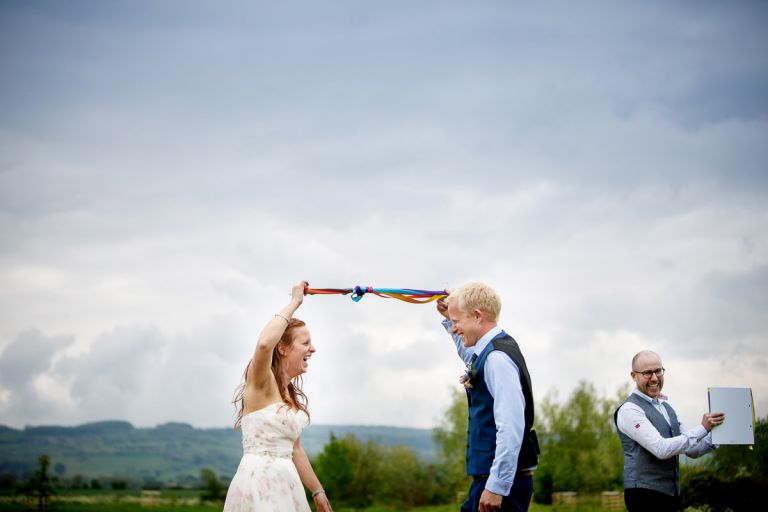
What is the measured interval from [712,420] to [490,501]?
2.34 metres

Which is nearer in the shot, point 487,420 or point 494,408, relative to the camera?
point 494,408

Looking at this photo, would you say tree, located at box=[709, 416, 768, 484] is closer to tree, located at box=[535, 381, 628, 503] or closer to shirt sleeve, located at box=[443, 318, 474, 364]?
shirt sleeve, located at box=[443, 318, 474, 364]

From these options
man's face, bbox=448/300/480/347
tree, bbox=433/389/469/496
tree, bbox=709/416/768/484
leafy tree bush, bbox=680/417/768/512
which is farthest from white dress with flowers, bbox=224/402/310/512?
tree, bbox=433/389/469/496

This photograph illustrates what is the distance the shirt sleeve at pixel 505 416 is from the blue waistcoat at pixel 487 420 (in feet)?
0.23

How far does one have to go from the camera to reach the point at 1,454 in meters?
82.4

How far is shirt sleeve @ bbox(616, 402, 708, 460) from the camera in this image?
620 cm

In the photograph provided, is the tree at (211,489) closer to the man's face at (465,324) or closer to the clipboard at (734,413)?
the clipboard at (734,413)

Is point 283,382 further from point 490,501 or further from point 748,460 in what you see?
point 748,460

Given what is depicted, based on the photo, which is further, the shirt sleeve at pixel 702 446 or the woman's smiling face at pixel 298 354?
the shirt sleeve at pixel 702 446

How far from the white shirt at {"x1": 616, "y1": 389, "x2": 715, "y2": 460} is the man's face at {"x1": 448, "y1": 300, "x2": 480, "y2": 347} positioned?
6.26ft

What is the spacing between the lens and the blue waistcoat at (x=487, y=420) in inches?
208

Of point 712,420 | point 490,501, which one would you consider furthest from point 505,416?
point 712,420

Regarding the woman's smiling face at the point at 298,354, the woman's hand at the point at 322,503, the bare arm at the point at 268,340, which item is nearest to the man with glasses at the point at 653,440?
the woman's hand at the point at 322,503

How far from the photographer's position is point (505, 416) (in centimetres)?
508
